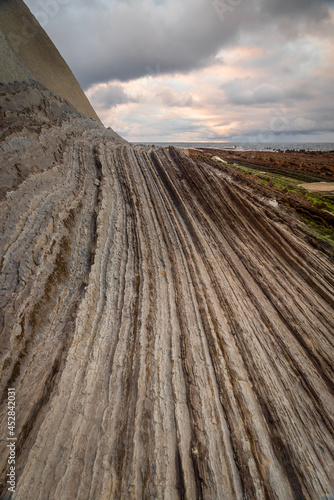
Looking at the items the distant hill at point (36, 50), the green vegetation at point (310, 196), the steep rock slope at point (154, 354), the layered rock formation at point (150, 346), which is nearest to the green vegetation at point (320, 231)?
the green vegetation at point (310, 196)

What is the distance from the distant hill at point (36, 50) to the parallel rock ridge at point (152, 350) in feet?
61.1

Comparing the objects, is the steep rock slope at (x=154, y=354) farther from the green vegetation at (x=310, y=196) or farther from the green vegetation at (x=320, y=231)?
the green vegetation at (x=310, y=196)

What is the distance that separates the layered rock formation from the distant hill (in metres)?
18.1

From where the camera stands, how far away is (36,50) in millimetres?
22719

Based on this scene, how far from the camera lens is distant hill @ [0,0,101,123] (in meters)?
21.2

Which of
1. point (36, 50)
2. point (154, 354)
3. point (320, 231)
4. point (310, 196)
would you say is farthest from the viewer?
point (36, 50)

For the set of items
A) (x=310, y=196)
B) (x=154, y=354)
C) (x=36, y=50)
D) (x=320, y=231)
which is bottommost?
(x=154, y=354)

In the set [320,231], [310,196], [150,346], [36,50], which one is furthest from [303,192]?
[36,50]

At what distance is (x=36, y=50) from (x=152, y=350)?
32167 mm

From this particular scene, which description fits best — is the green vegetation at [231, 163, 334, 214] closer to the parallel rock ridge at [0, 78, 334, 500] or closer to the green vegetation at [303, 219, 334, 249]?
the green vegetation at [303, 219, 334, 249]

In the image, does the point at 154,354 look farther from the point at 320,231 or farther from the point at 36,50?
the point at 36,50

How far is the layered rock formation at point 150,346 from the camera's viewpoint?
3045 mm

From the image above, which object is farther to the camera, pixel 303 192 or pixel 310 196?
pixel 303 192

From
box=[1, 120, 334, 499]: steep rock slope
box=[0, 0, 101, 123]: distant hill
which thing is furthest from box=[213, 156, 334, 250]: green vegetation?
box=[0, 0, 101, 123]: distant hill
